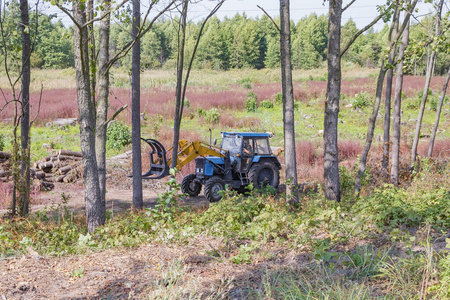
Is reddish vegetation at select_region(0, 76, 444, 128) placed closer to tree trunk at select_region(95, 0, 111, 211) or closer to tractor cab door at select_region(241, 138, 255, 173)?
tractor cab door at select_region(241, 138, 255, 173)

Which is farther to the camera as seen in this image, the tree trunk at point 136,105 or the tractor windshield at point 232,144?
the tractor windshield at point 232,144

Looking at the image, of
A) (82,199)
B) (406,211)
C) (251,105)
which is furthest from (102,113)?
(251,105)

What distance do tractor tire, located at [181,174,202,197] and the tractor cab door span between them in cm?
142

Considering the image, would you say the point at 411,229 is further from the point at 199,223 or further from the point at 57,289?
the point at 57,289

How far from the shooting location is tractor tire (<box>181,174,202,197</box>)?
11.4 meters

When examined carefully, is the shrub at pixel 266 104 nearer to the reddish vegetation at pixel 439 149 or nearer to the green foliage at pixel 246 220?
the reddish vegetation at pixel 439 149

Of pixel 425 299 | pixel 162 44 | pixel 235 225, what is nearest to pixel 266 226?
pixel 235 225

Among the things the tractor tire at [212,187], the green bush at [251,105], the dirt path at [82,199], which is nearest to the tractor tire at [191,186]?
the dirt path at [82,199]

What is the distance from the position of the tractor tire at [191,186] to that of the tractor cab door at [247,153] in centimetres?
142

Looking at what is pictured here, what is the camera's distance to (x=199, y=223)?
6.50 metres

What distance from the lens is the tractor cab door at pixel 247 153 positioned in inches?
445

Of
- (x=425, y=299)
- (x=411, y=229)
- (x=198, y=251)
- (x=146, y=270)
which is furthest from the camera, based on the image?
(x=411, y=229)

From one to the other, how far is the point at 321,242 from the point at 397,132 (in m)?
7.27

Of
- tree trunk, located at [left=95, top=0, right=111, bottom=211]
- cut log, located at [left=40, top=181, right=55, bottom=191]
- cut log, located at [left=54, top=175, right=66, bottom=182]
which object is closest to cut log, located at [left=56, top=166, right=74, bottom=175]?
cut log, located at [left=54, top=175, right=66, bottom=182]
